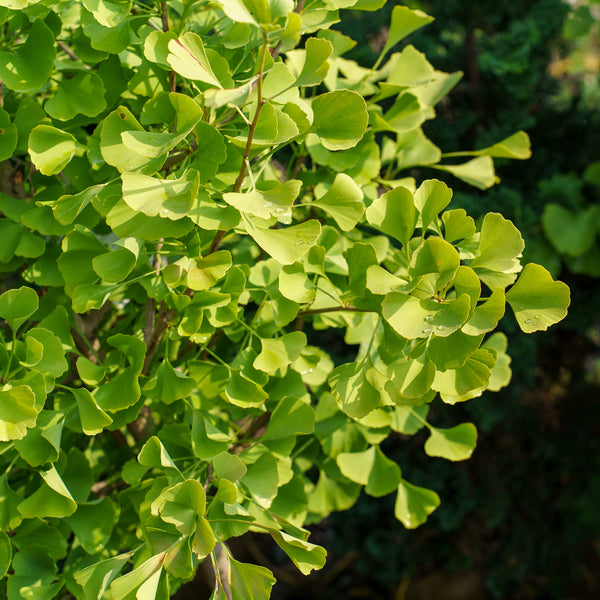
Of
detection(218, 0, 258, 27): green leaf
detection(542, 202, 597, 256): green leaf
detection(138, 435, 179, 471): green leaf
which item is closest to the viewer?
detection(218, 0, 258, 27): green leaf

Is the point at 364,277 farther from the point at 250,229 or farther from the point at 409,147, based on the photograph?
the point at 409,147

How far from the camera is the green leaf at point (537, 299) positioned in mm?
418

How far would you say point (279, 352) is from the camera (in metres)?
0.48

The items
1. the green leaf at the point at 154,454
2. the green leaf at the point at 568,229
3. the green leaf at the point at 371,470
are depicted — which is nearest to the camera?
the green leaf at the point at 154,454

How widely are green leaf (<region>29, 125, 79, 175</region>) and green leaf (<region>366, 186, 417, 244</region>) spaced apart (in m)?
0.23

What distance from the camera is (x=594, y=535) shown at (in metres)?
1.37

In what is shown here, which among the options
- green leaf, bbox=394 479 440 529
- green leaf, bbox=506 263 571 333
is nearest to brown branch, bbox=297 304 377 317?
green leaf, bbox=506 263 571 333

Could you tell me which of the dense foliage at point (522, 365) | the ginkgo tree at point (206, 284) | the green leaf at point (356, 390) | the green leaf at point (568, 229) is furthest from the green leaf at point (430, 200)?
the green leaf at point (568, 229)

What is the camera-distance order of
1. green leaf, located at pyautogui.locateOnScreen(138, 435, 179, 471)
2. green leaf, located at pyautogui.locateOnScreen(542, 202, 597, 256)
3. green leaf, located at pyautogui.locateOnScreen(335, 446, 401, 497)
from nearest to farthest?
green leaf, located at pyautogui.locateOnScreen(138, 435, 179, 471) < green leaf, located at pyautogui.locateOnScreen(335, 446, 401, 497) < green leaf, located at pyautogui.locateOnScreen(542, 202, 597, 256)

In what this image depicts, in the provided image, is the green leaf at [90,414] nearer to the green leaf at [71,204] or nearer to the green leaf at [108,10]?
the green leaf at [71,204]

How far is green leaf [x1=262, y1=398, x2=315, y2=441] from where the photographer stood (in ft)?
1.66

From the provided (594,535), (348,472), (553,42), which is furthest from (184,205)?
(594,535)

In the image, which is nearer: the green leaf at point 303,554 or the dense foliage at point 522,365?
the green leaf at point 303,554

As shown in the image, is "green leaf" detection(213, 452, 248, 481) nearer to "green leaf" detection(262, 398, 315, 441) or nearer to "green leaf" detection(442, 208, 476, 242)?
"green leaf" detection(262, 398, 315, 441)
